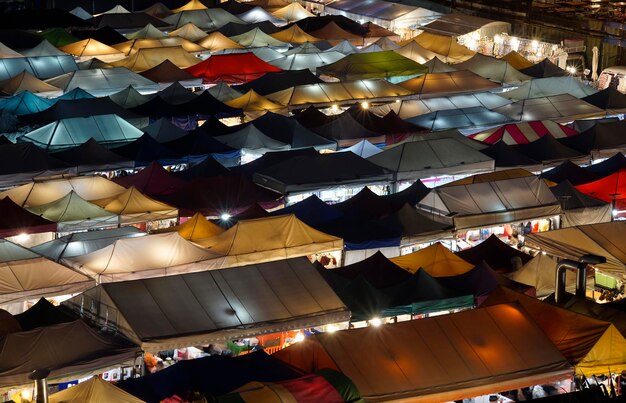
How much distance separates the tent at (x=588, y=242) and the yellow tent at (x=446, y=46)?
51.4ft

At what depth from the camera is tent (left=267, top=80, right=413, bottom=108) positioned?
87.1ft

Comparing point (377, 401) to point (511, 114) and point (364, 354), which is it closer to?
point (364, 354)

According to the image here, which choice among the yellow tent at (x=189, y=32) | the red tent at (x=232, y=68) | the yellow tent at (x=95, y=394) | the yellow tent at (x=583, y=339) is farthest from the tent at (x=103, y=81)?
the yellow tent at (x=95, y=394)

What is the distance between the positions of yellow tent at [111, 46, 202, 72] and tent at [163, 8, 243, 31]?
259 inches

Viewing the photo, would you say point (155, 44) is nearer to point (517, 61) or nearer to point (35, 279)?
point (517, 61)

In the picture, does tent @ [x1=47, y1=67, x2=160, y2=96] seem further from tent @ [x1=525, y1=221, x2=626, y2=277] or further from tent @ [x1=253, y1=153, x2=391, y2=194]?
tent @ [x1=525, y1=221, x2=626, y2=277]

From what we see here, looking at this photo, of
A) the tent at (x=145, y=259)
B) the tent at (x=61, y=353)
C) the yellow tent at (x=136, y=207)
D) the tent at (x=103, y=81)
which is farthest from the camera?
the tent at (x=103, y=81)

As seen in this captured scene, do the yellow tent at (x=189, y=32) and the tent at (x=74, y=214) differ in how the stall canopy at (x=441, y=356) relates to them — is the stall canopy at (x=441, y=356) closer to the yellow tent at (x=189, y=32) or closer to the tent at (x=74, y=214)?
the tent at (x=74, y=214)

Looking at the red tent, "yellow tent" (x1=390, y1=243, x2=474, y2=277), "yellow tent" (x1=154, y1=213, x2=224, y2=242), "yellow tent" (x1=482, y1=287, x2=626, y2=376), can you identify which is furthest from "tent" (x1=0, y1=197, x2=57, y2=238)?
the red tent

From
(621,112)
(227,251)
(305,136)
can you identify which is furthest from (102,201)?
(621,112)

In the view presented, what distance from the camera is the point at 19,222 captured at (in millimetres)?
17516

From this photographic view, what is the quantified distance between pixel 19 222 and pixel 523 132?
9.73 metres

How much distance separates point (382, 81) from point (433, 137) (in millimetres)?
6430

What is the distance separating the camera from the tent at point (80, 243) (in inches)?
643
